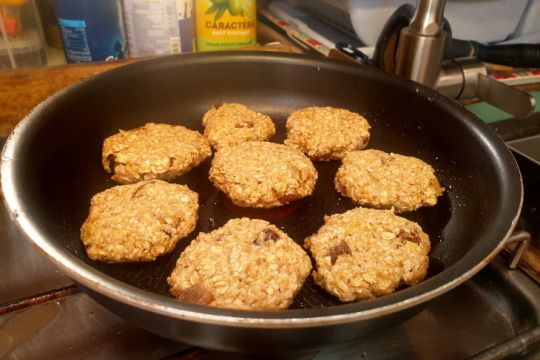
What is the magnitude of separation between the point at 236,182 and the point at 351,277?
0.41m

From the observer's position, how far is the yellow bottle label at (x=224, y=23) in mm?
1770

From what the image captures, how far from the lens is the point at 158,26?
1753mm

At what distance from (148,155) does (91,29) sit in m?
0.72

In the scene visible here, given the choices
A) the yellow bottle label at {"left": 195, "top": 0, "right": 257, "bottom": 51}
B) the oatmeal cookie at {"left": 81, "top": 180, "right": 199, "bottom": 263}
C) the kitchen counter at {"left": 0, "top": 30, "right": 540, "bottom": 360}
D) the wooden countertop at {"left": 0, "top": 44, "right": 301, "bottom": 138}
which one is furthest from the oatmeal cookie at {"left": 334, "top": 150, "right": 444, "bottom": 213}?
the wooden countertop at {"left": 0, "top": 44, "right": 301, "bottom": 138}

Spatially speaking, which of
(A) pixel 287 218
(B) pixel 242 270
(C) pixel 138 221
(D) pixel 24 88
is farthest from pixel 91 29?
(B) pixel 242 270

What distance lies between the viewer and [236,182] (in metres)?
1.24

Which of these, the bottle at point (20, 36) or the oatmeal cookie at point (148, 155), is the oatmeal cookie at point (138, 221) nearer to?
the oatmeal cookie at point (148, 155)

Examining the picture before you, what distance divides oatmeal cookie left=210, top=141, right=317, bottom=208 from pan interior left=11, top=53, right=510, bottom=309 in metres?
0.06

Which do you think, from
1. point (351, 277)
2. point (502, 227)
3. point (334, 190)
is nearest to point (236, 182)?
point (334, 190)

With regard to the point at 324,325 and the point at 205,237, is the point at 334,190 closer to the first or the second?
the point at 205,237

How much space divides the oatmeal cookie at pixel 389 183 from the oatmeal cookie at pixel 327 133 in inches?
4.1

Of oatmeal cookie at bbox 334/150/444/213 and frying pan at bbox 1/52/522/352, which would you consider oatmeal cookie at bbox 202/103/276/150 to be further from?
oatmeal cookie at bbox 334/150/444/213

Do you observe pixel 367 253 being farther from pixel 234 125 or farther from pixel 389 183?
pixel 234 125

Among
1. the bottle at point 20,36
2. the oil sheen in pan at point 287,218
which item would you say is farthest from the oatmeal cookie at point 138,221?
the bottle at point 20,36
